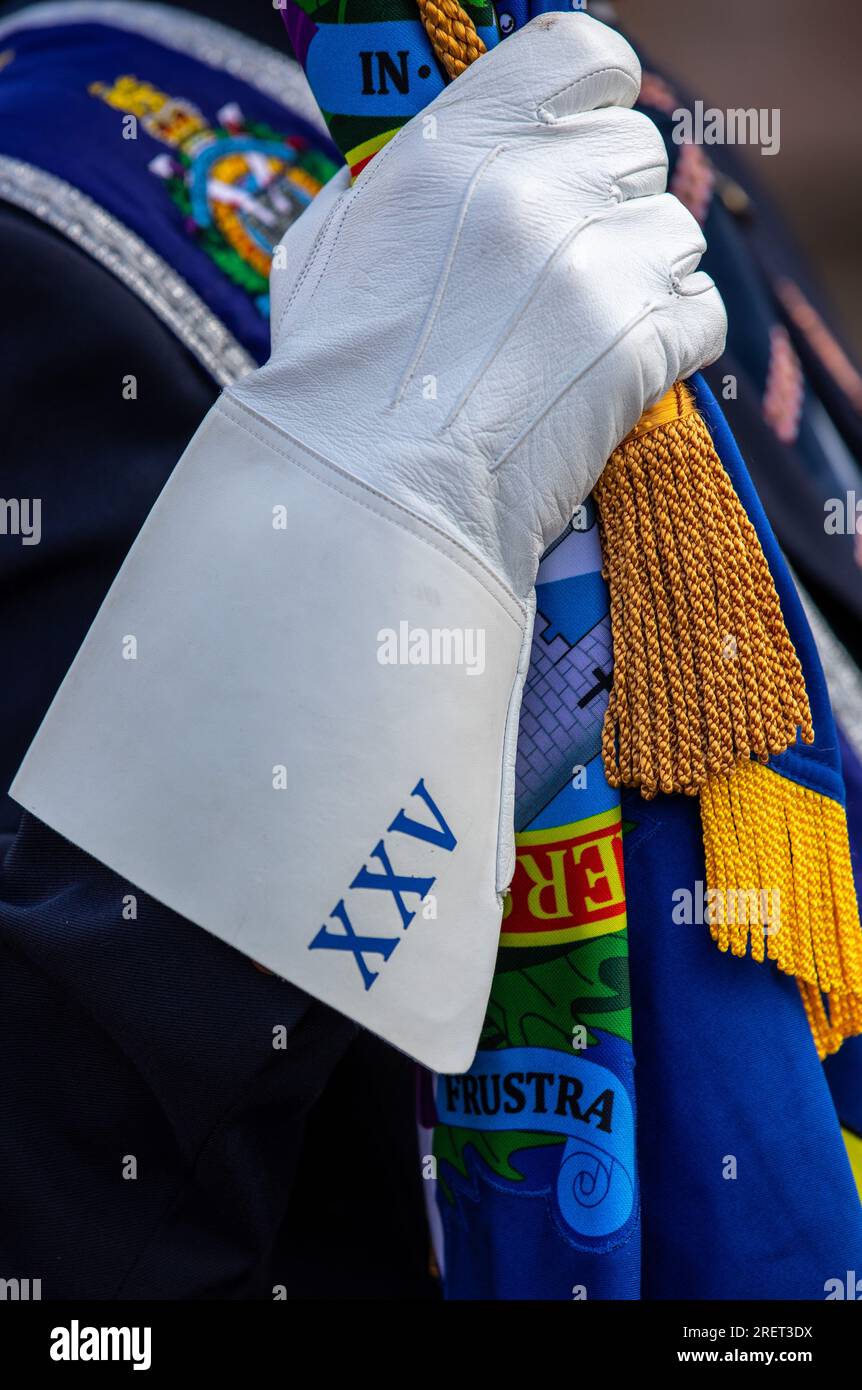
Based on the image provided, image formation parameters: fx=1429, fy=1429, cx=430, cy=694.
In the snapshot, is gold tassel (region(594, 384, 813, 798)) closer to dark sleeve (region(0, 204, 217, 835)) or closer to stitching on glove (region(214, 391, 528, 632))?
stitching on glove (region(214, 391, 528, 632))

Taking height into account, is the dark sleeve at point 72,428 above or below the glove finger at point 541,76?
below

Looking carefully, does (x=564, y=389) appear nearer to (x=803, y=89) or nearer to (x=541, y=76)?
(x=541, y=76)

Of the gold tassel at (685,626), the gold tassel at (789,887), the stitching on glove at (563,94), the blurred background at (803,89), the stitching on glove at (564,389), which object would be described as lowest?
the gold tassel at (789,887)

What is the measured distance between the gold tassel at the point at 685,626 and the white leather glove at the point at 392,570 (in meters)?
0.03

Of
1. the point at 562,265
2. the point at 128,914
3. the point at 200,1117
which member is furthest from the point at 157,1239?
the point at 562,265

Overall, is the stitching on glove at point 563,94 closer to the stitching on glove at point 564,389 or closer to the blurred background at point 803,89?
the stitching on glove at point 564,389

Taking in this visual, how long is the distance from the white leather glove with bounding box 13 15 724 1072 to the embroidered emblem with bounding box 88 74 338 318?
243 millimetres

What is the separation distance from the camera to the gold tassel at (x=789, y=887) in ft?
2.42

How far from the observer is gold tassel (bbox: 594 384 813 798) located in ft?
2.39

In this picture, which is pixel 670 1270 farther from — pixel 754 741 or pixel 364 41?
pixel 364 41

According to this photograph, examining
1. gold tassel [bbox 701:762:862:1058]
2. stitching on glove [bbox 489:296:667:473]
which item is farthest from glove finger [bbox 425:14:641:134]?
gold tassel [bbox 701:762:862:1058]

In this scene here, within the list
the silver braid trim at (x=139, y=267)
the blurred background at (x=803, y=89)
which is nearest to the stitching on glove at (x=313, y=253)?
the silver braid trim at (x=139, y=267)

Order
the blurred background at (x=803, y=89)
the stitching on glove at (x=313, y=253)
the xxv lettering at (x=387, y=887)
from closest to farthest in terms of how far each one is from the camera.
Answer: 1. the xxv lettering at (x=387, y=887)
2. the stitching on glove at (x=313, y=253)
3. the blurred background at (x=803, y=89)

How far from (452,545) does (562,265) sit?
149 mm
